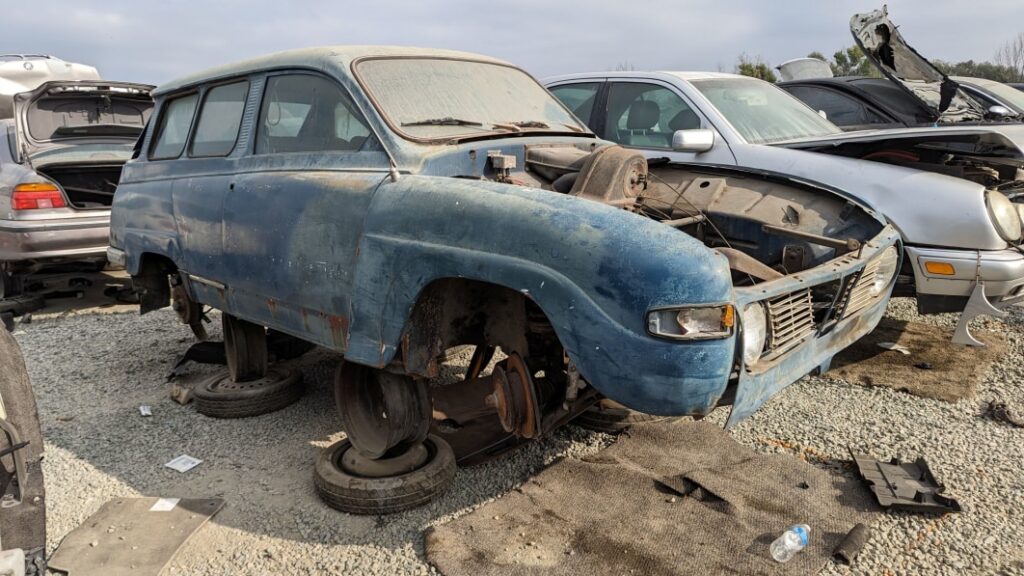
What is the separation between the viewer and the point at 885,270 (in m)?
3.75

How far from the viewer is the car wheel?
14.2 ft

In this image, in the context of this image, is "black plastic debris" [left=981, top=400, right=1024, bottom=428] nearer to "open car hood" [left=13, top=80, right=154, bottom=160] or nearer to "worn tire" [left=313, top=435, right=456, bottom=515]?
"worn tire" [left=313, top=435, right=456, bottom=515]

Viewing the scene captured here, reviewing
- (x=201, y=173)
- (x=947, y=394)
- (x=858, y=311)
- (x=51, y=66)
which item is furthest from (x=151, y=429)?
(x=51, y=66)

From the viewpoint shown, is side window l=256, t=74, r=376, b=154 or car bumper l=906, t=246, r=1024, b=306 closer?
side window l=256, t=74, r=376, b=154

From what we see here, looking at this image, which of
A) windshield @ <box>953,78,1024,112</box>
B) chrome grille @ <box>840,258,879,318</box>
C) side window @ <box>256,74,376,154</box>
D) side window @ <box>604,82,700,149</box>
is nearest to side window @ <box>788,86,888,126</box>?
windshield @ <box>953,78,1024,112</box>

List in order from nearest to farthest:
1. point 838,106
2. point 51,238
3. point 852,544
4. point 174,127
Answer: point 852,544
point 174,127
point 51,238
point 838,106

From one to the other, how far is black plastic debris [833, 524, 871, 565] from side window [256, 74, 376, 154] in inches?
97.2

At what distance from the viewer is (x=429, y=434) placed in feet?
11.8

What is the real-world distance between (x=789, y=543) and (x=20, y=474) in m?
2.55

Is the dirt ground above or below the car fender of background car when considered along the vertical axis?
below

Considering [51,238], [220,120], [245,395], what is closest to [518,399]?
[245,395]

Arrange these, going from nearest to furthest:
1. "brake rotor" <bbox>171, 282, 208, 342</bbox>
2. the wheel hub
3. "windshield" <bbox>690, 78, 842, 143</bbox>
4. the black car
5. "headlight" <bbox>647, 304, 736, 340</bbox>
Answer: "headlight" <bbox>647, 304, 736, 340</bbox> < the wheel hub < "brake rotor" <bbox>171, 282, 208, 342</bbox> < "windshield" <bbox>690, 78, 842, 143</bbox> < the black car

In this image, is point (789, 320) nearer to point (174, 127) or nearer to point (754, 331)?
point (754, 331)

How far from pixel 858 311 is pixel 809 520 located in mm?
1008
